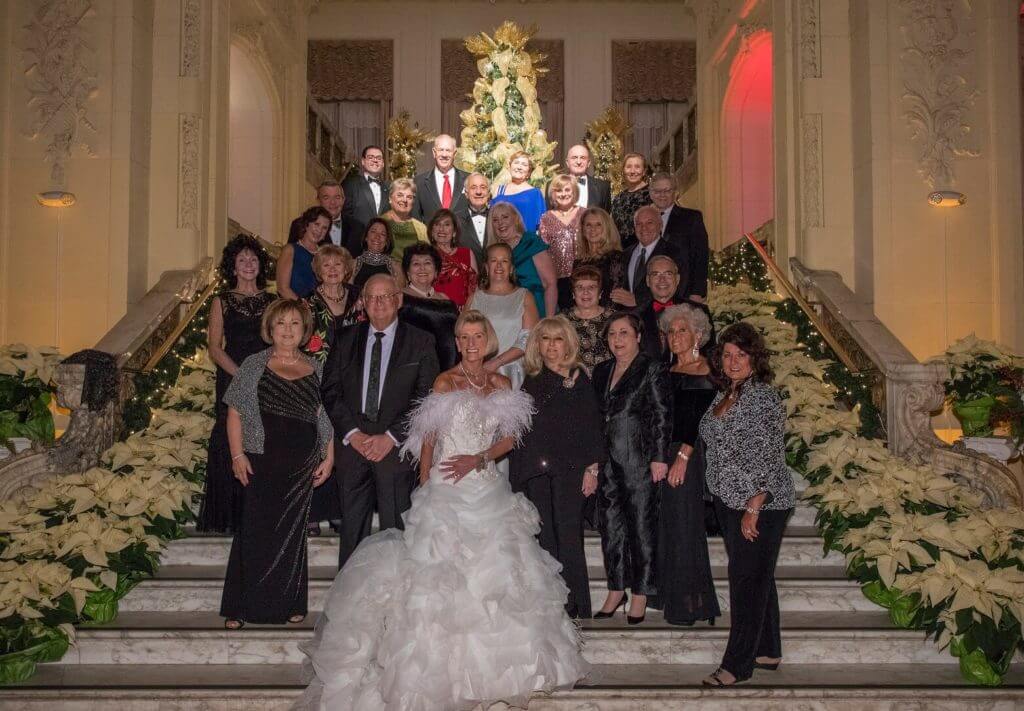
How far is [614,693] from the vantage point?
506cm

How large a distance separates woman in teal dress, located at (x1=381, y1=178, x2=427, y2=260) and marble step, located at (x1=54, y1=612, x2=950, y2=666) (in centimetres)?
394

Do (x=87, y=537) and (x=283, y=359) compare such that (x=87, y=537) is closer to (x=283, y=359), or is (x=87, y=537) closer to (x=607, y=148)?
(x=283, y=359)

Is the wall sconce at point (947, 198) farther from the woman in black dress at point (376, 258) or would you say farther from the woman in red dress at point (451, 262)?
the woman in black dress at point (376, 258)

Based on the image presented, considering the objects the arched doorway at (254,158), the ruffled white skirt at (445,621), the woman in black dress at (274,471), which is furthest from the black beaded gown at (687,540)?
the arched doorway at (254,158)

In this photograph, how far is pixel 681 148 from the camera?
709 inches

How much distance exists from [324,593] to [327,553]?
45cm

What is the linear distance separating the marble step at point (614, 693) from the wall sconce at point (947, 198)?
580 cm

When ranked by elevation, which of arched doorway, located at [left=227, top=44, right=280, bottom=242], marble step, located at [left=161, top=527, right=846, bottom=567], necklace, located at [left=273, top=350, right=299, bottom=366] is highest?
arched doorway, located at [left=227, top=44, right=280, bottom=242]

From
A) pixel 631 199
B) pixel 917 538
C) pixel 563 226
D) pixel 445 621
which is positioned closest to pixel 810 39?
pixel 631 199

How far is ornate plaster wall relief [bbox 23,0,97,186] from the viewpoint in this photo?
10.2 m

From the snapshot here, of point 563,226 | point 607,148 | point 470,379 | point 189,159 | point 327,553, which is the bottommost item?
point 327,553

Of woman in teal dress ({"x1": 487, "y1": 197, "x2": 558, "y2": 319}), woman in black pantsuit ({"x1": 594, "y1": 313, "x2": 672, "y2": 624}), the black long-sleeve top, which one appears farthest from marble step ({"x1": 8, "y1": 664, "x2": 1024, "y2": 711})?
woman in teal dress ({"x1": 487, "y1": 197, "x2": 558, "y2": 319})

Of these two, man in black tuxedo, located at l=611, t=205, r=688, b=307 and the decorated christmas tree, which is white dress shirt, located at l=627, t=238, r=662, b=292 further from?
the decorated christmas tree

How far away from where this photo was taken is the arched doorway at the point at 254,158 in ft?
49.0
